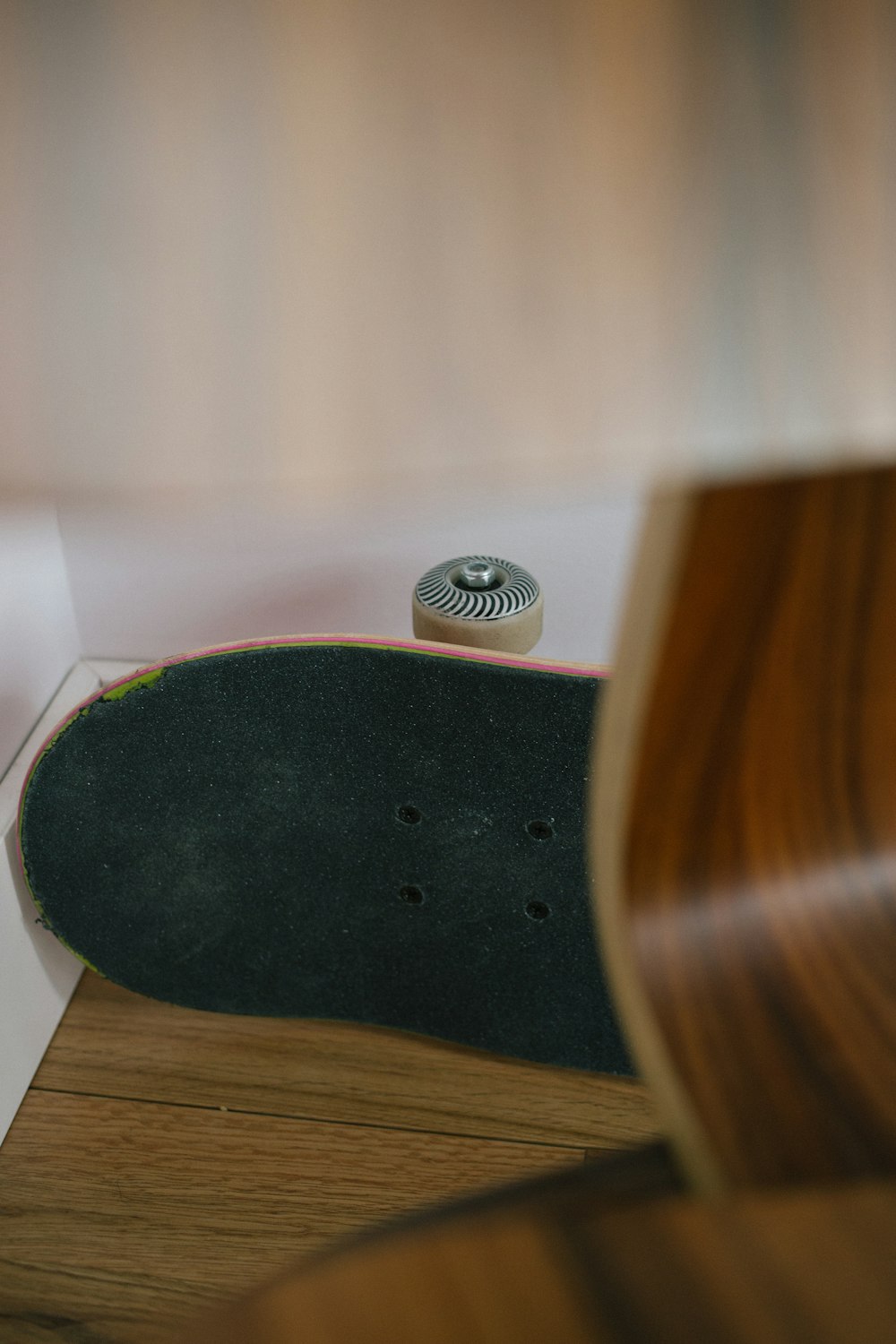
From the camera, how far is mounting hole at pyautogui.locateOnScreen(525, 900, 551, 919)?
0.43 meters

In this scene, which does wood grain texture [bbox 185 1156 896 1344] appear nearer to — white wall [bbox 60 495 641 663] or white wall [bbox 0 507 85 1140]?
white wall [bbox 0 507 85 1140]

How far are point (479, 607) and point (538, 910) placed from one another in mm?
136

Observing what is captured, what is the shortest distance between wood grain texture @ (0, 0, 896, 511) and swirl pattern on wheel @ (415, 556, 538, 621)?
42 cm

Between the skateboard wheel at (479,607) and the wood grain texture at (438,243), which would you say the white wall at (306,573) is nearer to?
the skateboard wheel at (479,607)

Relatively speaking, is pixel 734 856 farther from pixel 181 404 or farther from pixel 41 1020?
pixel 41 1020

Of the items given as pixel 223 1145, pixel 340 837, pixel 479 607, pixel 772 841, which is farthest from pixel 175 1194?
pixel 772 841

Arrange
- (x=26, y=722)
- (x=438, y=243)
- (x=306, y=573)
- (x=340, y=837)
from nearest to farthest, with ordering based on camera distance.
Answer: (x=438, y=243)
(x=340, y=837)
(x=26, y=722)
(x=306, y=573)

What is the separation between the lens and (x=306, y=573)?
0.66 meters

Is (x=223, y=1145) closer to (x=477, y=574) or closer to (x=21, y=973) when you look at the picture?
(x=21, y=973)

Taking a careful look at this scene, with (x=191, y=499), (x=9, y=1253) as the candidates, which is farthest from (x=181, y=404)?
(x=9, y=1253)

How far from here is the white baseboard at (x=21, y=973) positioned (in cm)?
46

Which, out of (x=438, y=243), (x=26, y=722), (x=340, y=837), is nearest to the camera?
(x=438, y=243)

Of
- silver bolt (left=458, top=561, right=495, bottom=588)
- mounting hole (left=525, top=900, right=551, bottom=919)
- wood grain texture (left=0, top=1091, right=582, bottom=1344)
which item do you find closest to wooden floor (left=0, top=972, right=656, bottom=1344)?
wood grain texture (left=0, top=1091, right=582, bottom=1344)

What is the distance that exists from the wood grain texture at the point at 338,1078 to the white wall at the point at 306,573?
A: 0.82ft
